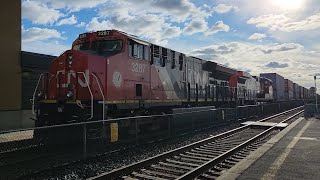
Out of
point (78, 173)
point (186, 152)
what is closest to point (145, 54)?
point (186, 152)

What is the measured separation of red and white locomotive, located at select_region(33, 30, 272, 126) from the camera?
1282cm

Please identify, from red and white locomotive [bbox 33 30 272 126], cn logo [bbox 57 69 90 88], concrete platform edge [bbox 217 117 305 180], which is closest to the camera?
concrete platform edge [bbox 217 117 305 180]

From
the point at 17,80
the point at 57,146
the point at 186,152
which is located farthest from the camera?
the point at 17,80

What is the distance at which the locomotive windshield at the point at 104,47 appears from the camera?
14086 millimetres

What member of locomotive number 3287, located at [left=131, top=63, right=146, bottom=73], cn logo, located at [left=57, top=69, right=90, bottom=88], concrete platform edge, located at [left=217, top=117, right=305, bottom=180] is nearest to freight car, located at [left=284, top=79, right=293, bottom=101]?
locomotive number 3287, located at [left=131, top=63, right=146, bottom=73]

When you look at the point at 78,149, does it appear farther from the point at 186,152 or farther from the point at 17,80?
the point at 17,80

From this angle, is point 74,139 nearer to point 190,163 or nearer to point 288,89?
point 190,163

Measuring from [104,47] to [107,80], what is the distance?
1.86 metres

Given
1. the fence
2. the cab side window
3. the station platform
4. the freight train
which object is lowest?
the station platform

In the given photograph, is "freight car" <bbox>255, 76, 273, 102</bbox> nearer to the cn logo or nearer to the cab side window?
the cab side window

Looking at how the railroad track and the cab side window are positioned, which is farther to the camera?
the cab side window

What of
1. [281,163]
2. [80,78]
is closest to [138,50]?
[80,78]

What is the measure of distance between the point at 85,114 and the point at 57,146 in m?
2.30

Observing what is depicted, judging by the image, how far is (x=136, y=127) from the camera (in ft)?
42.8
